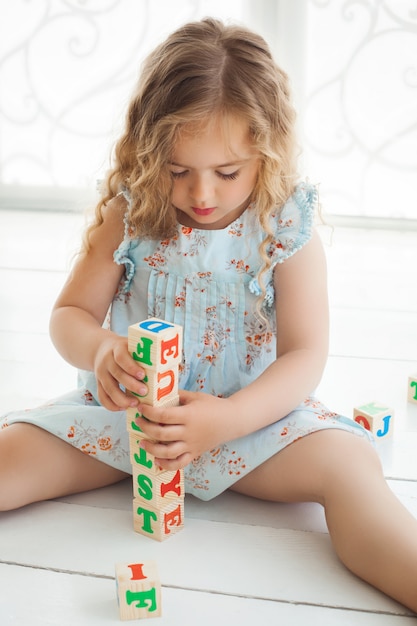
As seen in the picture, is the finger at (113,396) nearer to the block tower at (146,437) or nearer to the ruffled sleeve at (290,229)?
the block tower at (146,437)

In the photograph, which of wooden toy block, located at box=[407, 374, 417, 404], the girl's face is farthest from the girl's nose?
wooden toy block, located at box=[407, 374, 417, 404]

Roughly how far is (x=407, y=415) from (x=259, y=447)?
40cm

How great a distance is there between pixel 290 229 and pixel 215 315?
16cm

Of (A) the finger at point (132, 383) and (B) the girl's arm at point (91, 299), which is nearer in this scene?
(A) the finger at point (132, 383)

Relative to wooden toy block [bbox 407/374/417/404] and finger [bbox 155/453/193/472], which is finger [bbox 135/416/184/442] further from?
wooden toy block [bbox 407/374/417/404]

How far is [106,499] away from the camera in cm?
116

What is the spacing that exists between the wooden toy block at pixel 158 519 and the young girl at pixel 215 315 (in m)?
0.07

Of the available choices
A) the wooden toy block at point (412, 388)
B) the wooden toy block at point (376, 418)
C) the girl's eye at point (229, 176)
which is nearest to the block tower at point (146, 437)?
the girl's eye at point (229, 176)

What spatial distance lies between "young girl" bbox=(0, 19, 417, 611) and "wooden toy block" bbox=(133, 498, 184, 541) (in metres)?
0.07

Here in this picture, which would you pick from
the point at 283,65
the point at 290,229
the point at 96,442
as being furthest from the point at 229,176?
the point at 283,65

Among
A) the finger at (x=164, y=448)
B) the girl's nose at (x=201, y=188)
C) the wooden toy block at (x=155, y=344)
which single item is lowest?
the finger at (x=164, y=448)

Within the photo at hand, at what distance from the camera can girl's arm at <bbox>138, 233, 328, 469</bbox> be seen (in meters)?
1.01

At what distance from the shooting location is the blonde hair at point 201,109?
108cm

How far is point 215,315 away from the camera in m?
1.22
